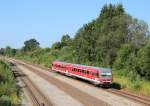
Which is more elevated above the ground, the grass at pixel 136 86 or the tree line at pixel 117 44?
the tree line at pixel 117 44

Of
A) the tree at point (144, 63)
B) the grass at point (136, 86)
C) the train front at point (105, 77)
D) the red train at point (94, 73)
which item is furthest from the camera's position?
the tree at point (144, 63)

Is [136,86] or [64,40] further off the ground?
[64,40]

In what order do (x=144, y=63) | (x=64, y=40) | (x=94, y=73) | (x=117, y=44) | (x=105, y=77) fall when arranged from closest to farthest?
1. (x=105, y=77)
2. (x=144, y=63)
3. (x=94, y=73)
4. (x=117, y=44)
5. (x=64, y=40)

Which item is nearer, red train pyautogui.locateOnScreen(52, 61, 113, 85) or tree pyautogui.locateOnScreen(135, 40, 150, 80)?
red train pyautogui.locateOnScreen(52, 61, 113, 85)

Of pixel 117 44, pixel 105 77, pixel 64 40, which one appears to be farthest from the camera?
pixel 64 40

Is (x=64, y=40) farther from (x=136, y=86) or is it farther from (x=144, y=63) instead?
(x=136, y=86)

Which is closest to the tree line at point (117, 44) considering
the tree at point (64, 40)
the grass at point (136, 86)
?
the grass at point (136, 86)

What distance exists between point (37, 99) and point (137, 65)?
16.3 meters

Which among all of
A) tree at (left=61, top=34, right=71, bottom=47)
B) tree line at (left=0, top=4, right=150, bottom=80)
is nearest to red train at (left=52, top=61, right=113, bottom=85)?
tree line at (left=0, top=4, right=150, bottom=80)

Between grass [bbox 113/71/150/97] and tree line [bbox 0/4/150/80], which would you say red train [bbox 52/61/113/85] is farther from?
tree line [bbox 0/4/150/80]

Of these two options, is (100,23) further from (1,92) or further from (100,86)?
(1,92)

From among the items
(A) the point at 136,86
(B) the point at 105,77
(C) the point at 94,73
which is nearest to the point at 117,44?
(C) the point at 94,73

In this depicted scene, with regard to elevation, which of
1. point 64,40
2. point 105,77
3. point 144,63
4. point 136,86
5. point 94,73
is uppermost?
point 64,40

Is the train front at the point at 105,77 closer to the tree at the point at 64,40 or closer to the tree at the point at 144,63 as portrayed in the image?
the tree at the point at 144,63
